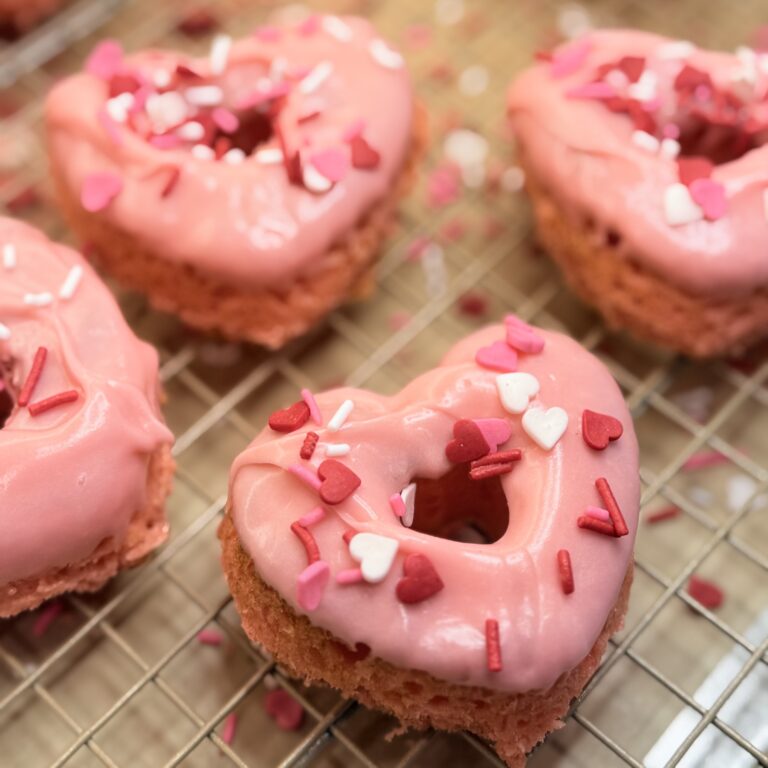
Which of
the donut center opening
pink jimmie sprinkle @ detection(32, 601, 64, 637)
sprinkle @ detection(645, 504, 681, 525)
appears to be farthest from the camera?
sprinkle @ detection(645, 504, 681, 525)

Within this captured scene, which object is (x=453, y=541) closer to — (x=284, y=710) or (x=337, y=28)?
(x=284, y=710)

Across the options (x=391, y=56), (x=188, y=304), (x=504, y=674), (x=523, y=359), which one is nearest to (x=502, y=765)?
(x=504, y=674)

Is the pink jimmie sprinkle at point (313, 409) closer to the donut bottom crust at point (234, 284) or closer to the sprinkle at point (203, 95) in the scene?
the donut bottom crust at point (234, 284)

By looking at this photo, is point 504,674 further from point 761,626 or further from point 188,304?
point 188,304

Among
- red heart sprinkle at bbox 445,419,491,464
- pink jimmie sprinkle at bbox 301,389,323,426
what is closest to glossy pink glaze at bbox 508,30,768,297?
red heart sprinkle at bbox 445,419,491,464

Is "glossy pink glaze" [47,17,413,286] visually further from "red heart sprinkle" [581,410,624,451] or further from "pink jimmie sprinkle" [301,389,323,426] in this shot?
"red heart sprinkle" [581,410,624,451]
